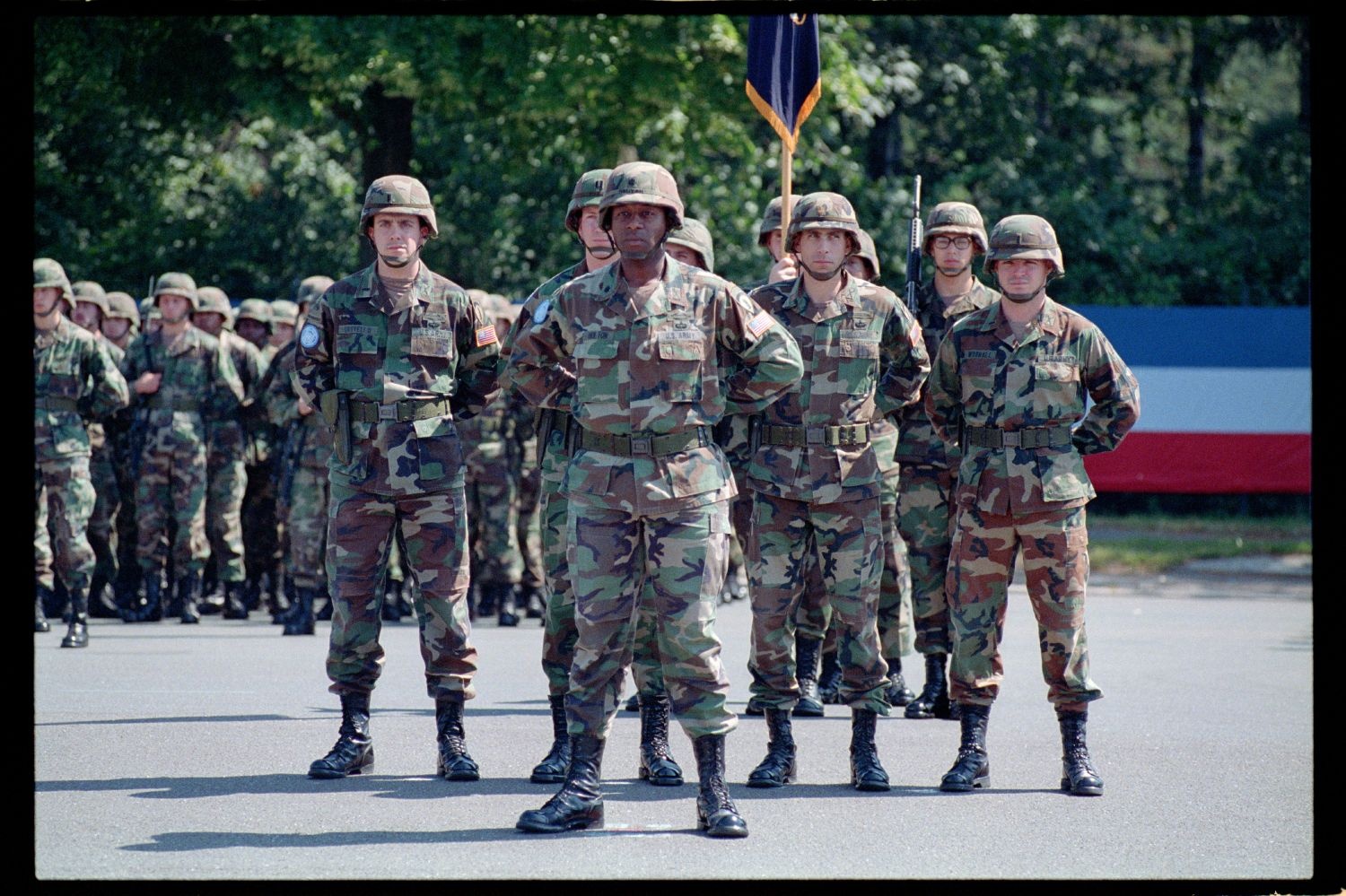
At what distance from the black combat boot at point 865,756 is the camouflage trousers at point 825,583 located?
0.16 ft

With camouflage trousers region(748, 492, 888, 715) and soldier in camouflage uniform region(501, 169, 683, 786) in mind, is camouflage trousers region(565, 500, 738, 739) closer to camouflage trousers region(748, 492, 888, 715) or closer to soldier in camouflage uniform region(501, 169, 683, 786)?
soldier in camouflage uniform region(501, 169, 683, 786)

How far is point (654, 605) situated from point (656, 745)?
1206 millimetres

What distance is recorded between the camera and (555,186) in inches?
1041

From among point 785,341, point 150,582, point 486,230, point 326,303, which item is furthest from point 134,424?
point 486,230

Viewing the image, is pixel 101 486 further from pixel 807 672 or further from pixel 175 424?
pixel 807 672

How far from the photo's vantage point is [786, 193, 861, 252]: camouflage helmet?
8.27 metres

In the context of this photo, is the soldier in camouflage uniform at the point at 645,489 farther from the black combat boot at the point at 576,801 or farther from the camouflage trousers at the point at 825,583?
the camouflage trousers at the point at 825,583

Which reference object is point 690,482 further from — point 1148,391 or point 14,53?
point 1148,391

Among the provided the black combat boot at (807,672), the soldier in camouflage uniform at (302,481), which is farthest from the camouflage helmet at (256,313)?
the black combat boot at (807,672)

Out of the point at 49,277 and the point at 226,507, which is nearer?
the point at 49,277

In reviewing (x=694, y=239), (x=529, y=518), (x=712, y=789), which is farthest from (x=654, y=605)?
(x=529, y=518)

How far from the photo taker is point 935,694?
32.9 feet
